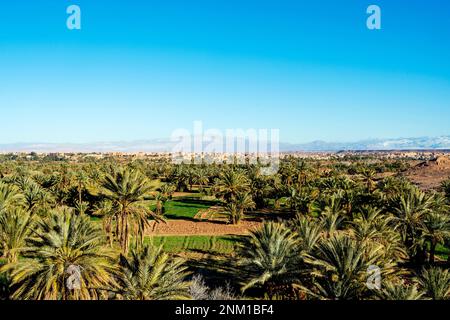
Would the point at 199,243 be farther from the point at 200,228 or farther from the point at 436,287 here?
the point at 436,287

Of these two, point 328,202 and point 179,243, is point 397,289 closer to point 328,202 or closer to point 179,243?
point 328,202

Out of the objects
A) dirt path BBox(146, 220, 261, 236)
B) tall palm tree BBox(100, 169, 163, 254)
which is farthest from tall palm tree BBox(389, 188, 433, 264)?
tall palm tree BBox(100, 169, 163, 254)

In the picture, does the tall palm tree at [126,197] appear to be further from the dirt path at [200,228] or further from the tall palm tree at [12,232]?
the dirt path at [200,228]

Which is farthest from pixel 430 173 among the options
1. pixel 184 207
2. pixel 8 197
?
pixel 8 197
